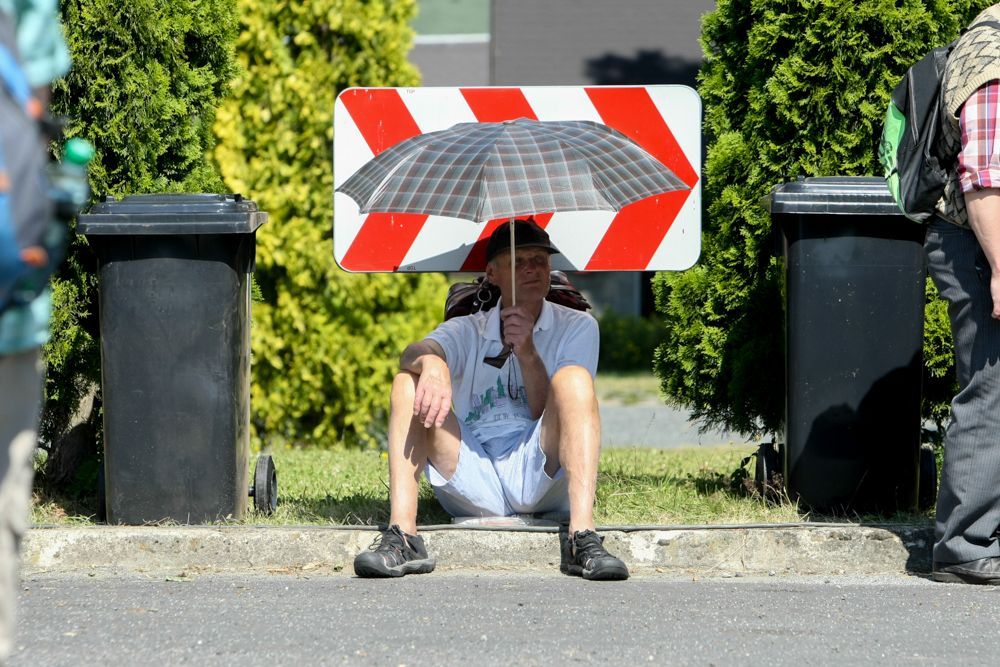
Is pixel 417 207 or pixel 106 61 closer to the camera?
pixel 417 207

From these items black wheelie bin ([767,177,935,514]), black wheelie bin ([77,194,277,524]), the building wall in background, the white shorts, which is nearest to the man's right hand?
the white shorts

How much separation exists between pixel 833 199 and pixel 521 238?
1.13 meters

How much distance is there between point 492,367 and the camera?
516cm

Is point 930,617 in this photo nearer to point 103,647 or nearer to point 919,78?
point 919,78

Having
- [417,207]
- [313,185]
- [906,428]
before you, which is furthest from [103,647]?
[313,185]

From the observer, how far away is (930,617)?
13.8 feet

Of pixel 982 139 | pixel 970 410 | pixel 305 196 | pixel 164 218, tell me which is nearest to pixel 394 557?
pixel 164 218

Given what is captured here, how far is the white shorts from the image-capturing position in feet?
16.3

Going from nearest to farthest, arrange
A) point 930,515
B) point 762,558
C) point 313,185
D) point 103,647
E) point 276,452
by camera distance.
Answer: point 103,647 → point 762,558 → point 930,515 → point 276,452 → point 313,185

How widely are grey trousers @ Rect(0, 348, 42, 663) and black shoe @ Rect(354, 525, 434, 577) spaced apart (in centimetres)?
208

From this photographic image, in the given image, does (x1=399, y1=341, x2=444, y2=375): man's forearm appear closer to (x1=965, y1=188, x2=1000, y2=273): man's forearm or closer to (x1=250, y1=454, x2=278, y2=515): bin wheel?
(x1=250, y1=454, x2=278, y2=515): bin wheel

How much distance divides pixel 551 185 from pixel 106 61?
77.9 inches

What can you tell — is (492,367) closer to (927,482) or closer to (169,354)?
(169,354)

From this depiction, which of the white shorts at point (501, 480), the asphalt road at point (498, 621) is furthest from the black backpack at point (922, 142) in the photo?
the white shorts at point (501, 480)
